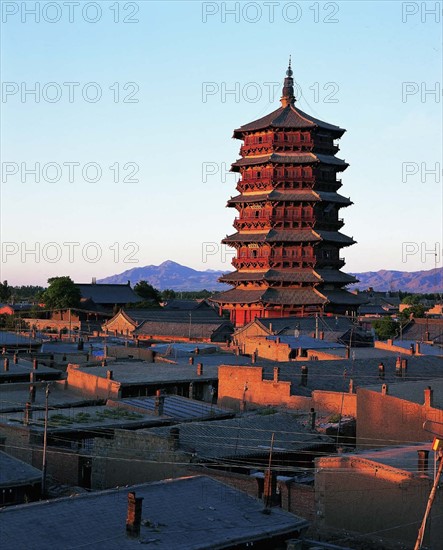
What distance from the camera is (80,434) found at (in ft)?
118

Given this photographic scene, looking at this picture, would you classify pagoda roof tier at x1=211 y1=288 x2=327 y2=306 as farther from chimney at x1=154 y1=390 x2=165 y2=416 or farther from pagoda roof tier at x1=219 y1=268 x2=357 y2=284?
chimney at x1=154 y1=390 x2=165 y2=416

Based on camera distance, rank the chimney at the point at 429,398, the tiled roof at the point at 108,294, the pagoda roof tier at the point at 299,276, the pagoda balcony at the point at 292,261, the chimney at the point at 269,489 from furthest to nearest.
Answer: the tiled roof at the point at 108,294 < the pagoda balcony at the point at 292,261 < the pagoda roof tier at the point at 299,276 < the chimney at the point at 429,398 < the chimney at the point at 269,489

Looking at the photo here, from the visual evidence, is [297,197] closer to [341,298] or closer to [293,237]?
[293,237]

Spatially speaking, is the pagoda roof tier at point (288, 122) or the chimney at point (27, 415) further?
the pagoda roof tier at point (288, 122)

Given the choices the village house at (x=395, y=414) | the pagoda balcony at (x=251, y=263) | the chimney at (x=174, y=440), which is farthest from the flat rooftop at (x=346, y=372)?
the pagoda balcony at (x=251, y=263)

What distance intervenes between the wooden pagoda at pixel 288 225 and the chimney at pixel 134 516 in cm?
7198

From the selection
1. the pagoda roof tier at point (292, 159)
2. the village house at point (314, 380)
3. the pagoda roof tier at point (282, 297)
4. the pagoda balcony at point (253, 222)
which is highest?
the pagoda roof tier at point (292, 159)

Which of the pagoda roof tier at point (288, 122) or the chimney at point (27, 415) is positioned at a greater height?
the pagoda roof tier at point (288, 122)

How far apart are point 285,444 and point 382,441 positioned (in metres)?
3.66

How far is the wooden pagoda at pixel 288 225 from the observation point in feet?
305

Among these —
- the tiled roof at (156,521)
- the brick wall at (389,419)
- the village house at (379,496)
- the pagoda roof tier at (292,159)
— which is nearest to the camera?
the tiled roof at (156,521)

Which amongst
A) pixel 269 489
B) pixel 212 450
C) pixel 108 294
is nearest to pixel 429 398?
pixel 212 450

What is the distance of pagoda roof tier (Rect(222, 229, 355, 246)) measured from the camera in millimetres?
92688

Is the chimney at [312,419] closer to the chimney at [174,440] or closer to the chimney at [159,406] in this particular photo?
the chimney at [159,406]
